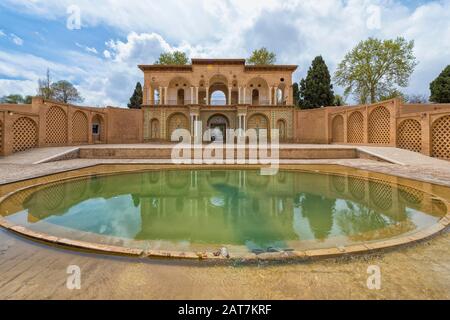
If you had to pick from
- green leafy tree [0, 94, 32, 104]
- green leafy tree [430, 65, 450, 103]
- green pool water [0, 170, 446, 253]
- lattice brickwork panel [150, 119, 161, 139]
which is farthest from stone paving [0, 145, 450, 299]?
green leafy tree [0, 94, 32, 104]

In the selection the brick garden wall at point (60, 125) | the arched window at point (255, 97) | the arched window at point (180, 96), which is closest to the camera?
the brick garden wall at point (60, 125)

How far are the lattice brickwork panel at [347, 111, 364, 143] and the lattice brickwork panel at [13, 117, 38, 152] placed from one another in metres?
23.3

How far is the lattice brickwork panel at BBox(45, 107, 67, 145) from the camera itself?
Answer: 51.9ft

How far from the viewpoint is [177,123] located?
23250 millimetres

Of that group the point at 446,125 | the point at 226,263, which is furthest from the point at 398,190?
the point at 446,125

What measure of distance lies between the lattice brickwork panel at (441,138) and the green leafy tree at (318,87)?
15955 mm

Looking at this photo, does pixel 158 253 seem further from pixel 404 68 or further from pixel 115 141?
pixel 404 68

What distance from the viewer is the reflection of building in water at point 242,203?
159 inches

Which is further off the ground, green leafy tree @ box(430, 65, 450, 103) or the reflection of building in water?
green leafy tree @ box(430, 65, 450, 103)

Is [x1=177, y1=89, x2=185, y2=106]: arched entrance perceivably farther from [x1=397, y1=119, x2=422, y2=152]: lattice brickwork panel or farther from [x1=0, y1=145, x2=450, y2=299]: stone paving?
[x1=0, y1=145, x2=450, y2=299]: stone paving

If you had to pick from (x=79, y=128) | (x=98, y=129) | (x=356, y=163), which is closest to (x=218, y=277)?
(x=356, y=163)

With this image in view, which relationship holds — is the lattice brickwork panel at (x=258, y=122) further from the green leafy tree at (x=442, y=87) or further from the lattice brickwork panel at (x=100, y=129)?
the green leafy tree at (x=442, y=87)

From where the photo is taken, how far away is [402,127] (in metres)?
14.7

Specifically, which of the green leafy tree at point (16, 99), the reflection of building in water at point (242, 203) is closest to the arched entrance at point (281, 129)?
the reflection of building in water at point (242, 203)
